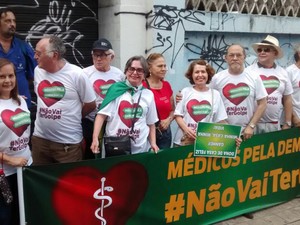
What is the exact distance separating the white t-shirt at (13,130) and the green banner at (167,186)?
0.56 feet

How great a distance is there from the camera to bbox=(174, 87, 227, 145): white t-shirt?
4.25m

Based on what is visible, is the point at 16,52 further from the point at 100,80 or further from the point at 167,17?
the point at 167,17

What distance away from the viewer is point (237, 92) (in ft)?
15.0

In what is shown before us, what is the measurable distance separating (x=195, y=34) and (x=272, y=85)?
94.6 inches

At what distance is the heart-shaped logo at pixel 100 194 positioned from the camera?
3.28 m

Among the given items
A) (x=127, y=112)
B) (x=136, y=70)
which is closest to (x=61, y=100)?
(x=127, y=112)

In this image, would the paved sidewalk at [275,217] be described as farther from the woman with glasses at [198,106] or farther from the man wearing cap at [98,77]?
the man wearing cap at [98,77]

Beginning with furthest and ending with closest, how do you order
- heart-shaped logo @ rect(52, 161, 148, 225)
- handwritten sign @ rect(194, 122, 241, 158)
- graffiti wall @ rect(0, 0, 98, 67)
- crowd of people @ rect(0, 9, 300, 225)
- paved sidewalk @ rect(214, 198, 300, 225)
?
graffiti wall @ rect(0, 0, 98, 67), paved sidewalk @ rect(214, 198, 300, 225), handwritten sign @ rect(194, 122, 241, 158), heart-shaped logo @ rect(52, 161, 148, 225), crowd of people @ rect(0, 9, 300, 225)

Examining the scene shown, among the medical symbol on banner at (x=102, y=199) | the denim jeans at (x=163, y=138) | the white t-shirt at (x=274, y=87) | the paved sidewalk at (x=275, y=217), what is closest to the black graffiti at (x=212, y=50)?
the white t-shirt at (x=274, y=87)

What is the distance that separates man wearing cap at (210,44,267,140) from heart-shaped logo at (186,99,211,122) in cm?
43

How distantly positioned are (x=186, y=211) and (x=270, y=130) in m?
1.64

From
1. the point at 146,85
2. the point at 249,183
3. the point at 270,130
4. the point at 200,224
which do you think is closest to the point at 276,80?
the point at 270,130

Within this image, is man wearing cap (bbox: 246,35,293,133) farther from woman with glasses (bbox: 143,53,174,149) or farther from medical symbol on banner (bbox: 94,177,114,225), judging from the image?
medical symbol on banner (bbox: 94,177,114,225)

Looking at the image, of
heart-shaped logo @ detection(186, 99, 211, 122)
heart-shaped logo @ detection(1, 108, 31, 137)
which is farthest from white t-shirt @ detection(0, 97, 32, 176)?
heart-shaped logo @ detection(186, 99, 211, 122)
